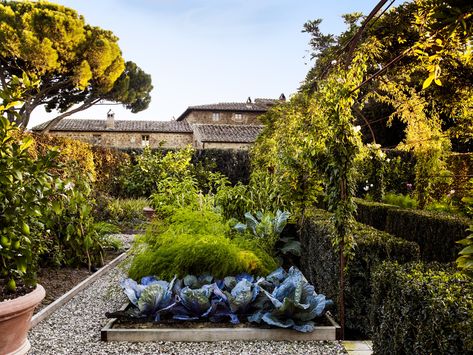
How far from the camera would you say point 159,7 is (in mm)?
6031

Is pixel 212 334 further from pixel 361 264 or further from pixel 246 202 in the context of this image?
pixel 246 202

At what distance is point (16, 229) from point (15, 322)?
2.01ft

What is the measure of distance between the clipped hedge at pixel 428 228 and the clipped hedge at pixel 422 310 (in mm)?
3337

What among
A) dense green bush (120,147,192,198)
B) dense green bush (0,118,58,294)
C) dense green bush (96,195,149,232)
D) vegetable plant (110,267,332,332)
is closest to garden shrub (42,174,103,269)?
vegetable plant (110,267,332,332)

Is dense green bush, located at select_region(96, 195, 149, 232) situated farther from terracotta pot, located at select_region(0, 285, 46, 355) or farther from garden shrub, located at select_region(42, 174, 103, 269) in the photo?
terracotta pot, located at select_region(0, 285, 46, 355)

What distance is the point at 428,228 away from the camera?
6.50 m

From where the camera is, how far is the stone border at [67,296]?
4120 mm

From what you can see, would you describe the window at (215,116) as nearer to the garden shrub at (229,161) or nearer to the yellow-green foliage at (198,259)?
the garden shrub at (229,161)

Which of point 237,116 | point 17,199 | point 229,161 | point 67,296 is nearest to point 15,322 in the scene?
point 17,199

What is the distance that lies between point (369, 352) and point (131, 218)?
339 inches

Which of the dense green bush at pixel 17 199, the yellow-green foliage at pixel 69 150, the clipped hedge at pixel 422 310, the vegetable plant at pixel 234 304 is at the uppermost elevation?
the yellow-green foliage at pixel 69 150

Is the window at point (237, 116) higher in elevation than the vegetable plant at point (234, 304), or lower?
higher

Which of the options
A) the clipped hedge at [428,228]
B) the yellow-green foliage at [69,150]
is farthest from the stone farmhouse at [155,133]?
the clipped hedge at [428,228]

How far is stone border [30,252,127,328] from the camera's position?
13.5 feet
